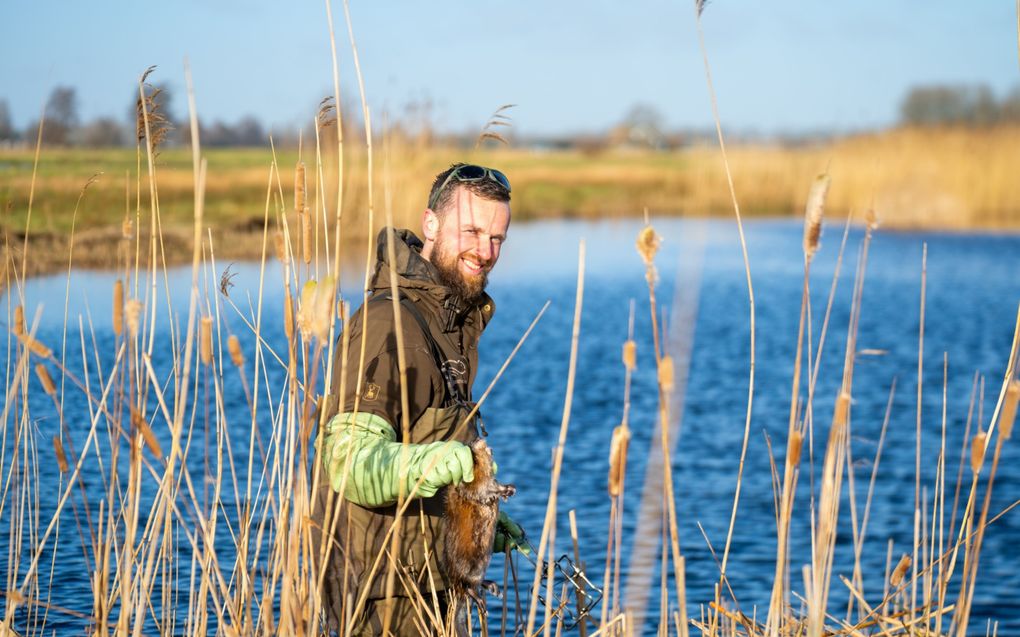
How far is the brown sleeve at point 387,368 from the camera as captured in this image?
2473 mm

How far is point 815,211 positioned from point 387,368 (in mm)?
970

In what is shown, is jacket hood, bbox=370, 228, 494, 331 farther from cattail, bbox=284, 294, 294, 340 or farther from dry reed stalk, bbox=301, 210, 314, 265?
cattail, bbox=284, 294, 294, 340

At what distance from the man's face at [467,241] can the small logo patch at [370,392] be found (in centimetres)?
43

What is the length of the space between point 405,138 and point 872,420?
32.9ft

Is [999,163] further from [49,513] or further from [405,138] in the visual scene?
[49,513]

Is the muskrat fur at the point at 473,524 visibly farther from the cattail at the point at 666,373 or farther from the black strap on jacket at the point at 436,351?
the cattail at the point at 666,373

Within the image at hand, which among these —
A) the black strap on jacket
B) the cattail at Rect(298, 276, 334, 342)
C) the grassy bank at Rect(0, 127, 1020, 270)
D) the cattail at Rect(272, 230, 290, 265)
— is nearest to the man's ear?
the black strap on jacket

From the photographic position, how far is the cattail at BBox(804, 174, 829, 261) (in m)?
2.05

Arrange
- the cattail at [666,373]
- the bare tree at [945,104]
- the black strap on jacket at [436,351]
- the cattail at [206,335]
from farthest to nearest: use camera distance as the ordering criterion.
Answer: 1. the bare tree at [945,104]
2. the black strap on jacket at [436,351]
3. the cattail at [206,335]
4. the cattail at [666,373]

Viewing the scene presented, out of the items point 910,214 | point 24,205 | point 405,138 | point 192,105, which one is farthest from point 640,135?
point 910,214

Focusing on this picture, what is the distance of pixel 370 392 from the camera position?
246 cm

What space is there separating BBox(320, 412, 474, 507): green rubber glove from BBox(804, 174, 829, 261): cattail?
30.2 inches

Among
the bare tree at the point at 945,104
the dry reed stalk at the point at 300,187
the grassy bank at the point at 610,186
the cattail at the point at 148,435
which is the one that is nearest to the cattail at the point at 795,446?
the dry reed stalk at the point at 300,187

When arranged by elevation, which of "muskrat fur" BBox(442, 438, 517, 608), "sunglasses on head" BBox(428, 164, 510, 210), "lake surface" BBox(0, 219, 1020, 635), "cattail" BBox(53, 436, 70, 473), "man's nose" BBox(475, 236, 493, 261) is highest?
"sunglasses on head" BBox(428, 164, 510, 210)
